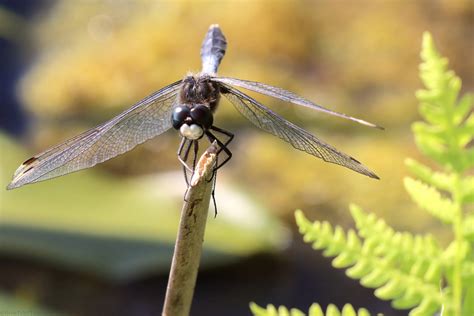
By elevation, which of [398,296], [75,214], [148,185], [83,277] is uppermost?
[148,185]

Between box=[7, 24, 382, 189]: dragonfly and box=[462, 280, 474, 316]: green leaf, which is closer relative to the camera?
box=[462, 280, 474, 316]: green leaf

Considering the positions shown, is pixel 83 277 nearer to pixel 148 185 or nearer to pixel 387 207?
pixel 148 185

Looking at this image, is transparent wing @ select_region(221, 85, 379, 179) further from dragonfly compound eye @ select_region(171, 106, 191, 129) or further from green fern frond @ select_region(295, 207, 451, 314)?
green fern frond @ select_region(295, 207, 451, 314)

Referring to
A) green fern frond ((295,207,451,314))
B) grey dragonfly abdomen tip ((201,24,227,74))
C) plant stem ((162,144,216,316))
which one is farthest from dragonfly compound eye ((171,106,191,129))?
green fern frond ((295,207,451,314))

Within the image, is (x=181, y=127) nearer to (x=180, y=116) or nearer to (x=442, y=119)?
(x=180, y=116)

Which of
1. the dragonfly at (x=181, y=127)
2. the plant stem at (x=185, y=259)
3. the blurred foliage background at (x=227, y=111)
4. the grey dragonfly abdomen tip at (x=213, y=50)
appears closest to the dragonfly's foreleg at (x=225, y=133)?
the dragonfly at (x=181, y=127)

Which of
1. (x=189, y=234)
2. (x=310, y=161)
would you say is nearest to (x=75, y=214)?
(x=310, y=161)

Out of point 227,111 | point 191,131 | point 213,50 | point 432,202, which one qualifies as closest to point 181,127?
point 191,131
